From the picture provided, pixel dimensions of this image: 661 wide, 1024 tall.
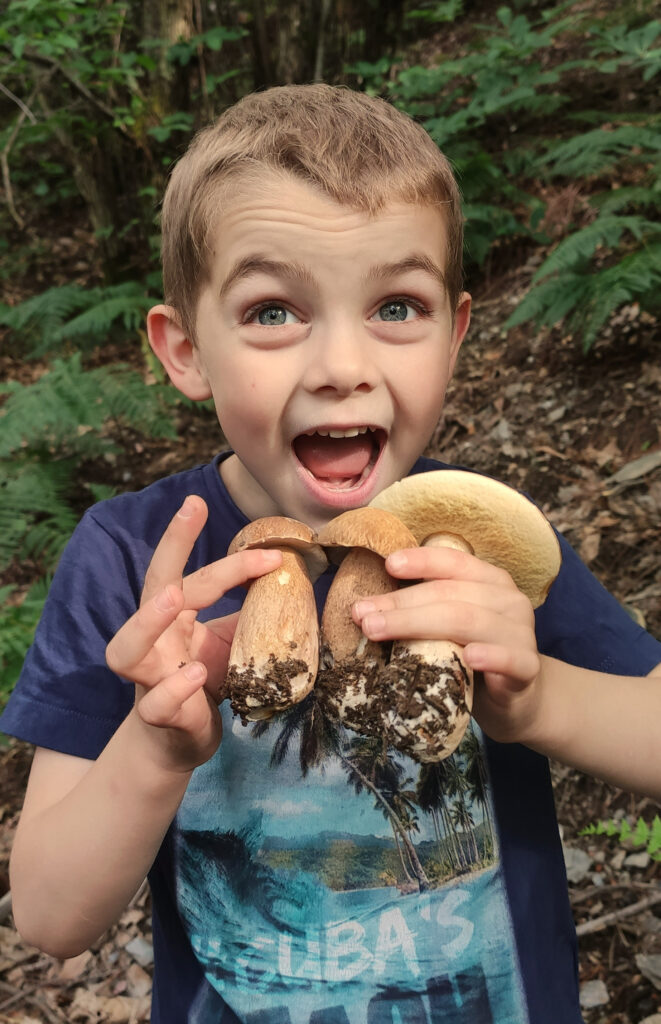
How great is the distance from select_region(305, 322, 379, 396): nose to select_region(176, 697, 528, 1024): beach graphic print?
678 mm

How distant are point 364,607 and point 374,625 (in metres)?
0.04

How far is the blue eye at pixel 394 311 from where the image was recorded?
1488mm

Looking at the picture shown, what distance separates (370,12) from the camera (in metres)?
6.50

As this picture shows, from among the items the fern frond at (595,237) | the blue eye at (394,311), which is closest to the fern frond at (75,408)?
the fern frond at (595,237)

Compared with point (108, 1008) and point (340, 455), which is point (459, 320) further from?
point (108, 1008)

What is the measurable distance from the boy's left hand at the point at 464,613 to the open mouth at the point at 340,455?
424 mm

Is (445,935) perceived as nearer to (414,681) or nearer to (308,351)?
(414,681)

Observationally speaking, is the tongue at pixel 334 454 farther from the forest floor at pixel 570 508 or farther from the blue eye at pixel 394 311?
the forest floor at pixel 570 508

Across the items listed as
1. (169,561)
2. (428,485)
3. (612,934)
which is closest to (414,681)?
(428,485)

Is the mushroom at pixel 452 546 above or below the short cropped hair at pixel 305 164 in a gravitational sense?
below

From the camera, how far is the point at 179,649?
3.84 ft

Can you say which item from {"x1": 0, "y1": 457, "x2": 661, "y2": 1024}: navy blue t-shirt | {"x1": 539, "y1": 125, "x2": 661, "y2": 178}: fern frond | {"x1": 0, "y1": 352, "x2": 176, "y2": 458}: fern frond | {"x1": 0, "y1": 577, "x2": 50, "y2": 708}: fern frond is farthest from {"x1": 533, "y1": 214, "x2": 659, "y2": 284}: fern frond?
{"x1": 0, "y1": 577, "x2": 50, "y2": 708}: fern frond

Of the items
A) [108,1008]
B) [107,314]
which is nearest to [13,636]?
[108,1008]

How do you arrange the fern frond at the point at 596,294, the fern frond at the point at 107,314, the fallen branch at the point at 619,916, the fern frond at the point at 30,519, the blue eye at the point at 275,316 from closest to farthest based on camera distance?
the blue eye at the point at 275,316 < the fallen branch at the point at 619,916 < the fern frond at the point at 30,519 < the fern frond at the point at 596,294 < the fern frond at the point at 107,314
